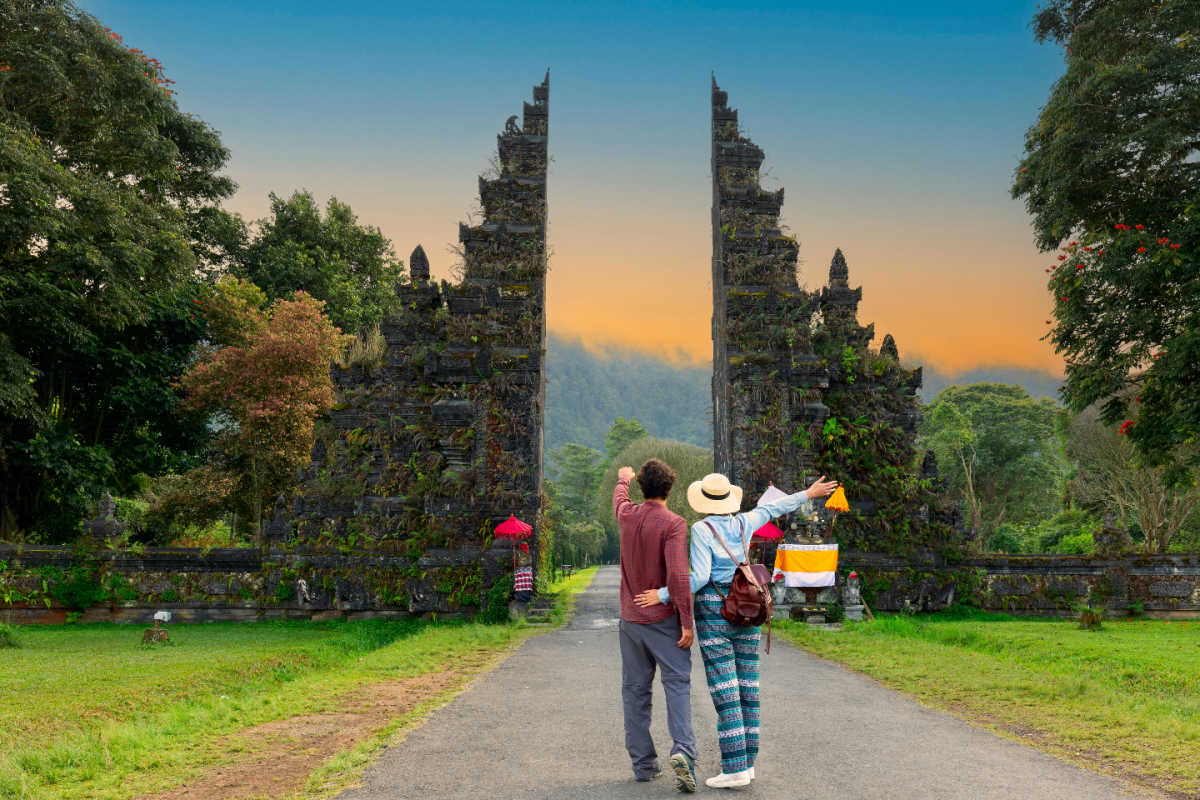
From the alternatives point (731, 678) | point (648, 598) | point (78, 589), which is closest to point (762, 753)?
point (731, 678)

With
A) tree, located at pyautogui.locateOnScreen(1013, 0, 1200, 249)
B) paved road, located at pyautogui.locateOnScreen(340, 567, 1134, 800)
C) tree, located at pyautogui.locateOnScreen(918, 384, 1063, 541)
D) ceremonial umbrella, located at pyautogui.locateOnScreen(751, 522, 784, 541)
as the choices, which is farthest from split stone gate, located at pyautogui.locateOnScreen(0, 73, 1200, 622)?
tree, located at pyautogui.locateOnScreen(918, 384, 1063, 541)

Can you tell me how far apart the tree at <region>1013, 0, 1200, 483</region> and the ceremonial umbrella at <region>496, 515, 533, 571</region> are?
454 inches

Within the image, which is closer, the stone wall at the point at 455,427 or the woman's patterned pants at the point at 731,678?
the woman's patterned pants at the point at 731,678

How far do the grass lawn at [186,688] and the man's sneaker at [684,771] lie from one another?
240 cm

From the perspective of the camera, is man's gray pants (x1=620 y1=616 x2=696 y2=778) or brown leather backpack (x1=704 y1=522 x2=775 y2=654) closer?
brown leather backpack (x1=704 y1=522 x2=775 y2=654)

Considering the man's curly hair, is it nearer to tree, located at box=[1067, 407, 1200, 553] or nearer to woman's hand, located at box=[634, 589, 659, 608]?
woman's hand, located at box=[634, 589, 659, 608]

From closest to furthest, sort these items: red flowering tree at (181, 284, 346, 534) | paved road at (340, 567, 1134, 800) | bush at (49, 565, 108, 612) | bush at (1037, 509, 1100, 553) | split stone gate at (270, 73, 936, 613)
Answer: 1. paved road at (340, 567, 1134, 800)
2. split stone gate at (270, 73, 936, 613)
3. bush at (49, 565, 108, 612)
4. red flowering tree at (181, 284, 346, 534)
5. bush at (1037, 509, 1100, 553)

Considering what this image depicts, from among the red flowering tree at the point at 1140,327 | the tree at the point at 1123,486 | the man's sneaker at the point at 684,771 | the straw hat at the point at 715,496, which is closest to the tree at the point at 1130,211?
the red flowering tree at the point at 1140,327

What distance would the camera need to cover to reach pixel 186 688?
10016 millimetres

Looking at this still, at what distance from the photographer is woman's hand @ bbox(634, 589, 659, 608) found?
18.6 ft

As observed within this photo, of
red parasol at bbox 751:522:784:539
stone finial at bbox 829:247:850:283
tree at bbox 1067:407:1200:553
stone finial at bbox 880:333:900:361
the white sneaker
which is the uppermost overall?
stone finial at bbox 829:247:850:283

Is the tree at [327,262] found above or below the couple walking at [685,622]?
above

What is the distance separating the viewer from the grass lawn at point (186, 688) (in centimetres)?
607

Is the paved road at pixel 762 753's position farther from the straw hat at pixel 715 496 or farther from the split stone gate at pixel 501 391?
the split stone gate at pixel 501 391
